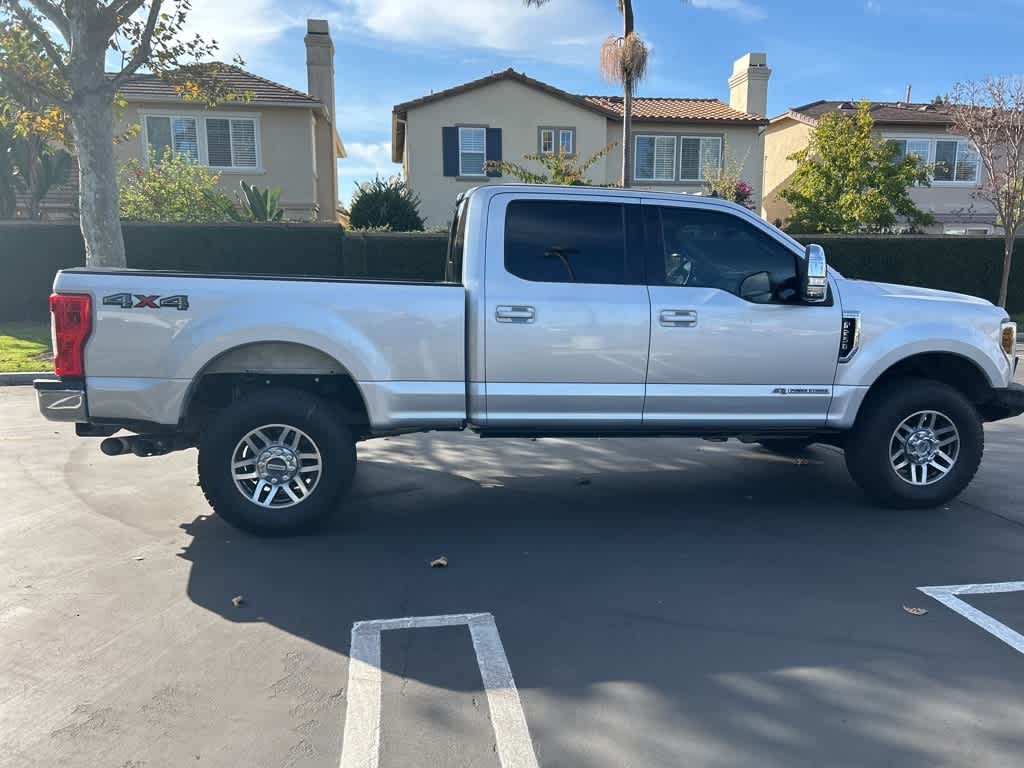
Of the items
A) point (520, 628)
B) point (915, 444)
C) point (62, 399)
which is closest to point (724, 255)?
point (915, 444)

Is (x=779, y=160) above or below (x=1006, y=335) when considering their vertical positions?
above

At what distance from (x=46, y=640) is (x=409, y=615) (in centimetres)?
163

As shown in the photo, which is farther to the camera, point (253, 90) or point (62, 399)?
point (253, 90)

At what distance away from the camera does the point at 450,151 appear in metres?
23.2

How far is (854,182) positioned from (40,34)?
61.0 ft

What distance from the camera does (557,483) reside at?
5957 millimetres

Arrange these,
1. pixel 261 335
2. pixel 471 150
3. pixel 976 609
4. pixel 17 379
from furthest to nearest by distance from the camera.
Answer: pixel 471 150
pixel 17 379
pixel 261 335
pixel 976 609

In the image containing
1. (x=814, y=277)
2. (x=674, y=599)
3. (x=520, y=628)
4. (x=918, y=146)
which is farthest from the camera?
(x=918, y=146)

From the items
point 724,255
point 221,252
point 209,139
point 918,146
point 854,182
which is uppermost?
point 918,146

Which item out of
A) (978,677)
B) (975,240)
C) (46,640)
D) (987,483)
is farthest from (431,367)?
(975,240)

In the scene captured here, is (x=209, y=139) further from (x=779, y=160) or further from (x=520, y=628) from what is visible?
(x=520, y=628)

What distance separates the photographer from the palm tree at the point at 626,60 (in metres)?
18.6

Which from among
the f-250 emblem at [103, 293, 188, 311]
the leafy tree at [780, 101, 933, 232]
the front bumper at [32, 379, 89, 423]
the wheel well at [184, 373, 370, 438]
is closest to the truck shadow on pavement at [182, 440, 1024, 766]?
the wheel well at [184, 373, 370, 438]

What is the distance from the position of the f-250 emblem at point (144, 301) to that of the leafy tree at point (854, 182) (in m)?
19.4
